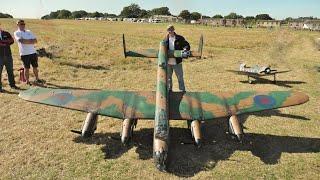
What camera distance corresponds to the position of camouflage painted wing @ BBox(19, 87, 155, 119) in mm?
10430

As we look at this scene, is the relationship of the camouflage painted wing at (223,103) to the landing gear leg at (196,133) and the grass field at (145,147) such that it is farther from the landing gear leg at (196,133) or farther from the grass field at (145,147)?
the grass field at (145,147)

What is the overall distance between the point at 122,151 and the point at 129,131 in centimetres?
84

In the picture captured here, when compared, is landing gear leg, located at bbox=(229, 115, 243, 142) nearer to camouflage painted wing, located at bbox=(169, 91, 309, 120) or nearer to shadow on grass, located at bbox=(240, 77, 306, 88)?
camouflage painted wing, located at bbox=(169, 91, 309, 120)

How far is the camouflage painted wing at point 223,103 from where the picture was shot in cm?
1038

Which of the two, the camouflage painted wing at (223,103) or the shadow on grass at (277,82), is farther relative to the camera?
the shadow on grass at (277,82)

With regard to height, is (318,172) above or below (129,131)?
below

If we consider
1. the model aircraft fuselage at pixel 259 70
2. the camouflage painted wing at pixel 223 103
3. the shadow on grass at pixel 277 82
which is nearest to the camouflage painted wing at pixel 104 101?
the camouflage painted wing at pixel 223 103

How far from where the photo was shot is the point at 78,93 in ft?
37.3

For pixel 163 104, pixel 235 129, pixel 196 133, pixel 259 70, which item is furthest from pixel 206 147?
pixel 259 70

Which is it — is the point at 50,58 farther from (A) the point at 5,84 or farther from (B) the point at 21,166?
(B) the point at 21,166

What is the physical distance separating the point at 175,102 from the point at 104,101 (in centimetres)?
211

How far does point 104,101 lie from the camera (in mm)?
10945

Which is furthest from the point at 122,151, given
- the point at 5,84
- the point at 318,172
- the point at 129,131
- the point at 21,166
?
the point at 5,84

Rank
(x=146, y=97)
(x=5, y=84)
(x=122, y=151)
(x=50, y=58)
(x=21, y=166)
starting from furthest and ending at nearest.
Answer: (x=50, y=58) → (x=5, y=84) → (x=146, y=97) → (x=122, y=151) → (x=21, y=166)
